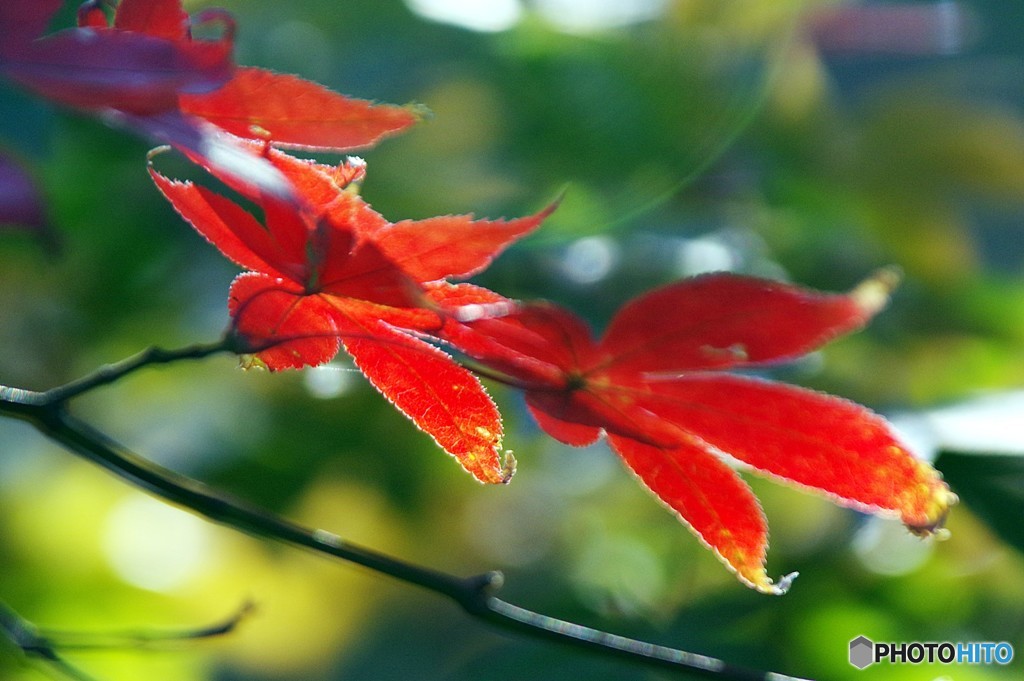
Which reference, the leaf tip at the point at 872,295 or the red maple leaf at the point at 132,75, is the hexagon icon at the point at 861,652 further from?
the red maple leaf at the point at 132,75

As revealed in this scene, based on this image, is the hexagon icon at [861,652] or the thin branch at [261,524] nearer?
the thin branch at [261,524]

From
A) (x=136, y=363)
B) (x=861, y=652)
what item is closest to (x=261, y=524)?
(x=136, y=363)

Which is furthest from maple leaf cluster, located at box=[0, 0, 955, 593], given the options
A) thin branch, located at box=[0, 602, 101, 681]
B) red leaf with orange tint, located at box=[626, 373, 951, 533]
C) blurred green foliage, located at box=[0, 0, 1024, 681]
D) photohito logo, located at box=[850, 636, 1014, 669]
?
blurred green foliage, located at box=[0, 0, 1024, 681]

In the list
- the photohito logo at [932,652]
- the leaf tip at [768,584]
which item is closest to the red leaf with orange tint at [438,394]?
the leaf tip at [768,584]

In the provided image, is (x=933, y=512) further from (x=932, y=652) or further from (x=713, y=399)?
(x=932, y=652)

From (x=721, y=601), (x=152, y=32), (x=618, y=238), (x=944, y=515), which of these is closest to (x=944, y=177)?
(x=618, y=238)

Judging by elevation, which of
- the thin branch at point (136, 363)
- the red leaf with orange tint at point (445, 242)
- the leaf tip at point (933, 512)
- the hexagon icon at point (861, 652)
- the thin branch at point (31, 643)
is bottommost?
the hexagon icon at point (861, 652)
